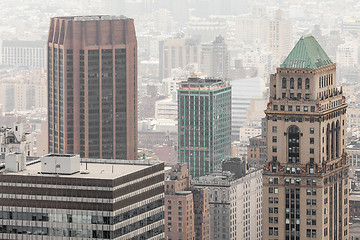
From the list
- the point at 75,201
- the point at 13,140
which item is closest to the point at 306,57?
the point at 13,140

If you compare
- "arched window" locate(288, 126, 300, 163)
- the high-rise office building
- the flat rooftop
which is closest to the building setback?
the flat rooftop

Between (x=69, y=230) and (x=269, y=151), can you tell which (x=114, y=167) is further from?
(x=269, y=151)

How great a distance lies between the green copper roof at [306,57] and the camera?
6481 inches

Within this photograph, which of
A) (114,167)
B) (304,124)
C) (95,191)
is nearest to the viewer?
(95,191)

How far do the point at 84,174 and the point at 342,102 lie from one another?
149 ft

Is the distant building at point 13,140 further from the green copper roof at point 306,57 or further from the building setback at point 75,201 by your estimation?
the green copper roof at point 306,57

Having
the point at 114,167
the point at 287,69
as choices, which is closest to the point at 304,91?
the point at 287,69

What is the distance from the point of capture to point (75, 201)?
13125 cm

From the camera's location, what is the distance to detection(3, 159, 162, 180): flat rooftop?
438ft

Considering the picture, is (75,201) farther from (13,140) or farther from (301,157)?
(301,157)

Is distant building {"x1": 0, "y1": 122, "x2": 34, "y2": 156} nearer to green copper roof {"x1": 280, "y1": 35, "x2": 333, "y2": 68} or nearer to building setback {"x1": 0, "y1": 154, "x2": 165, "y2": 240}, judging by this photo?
building setback {"x1": 0, "y1": 154, "x2": 165, "y2": 240}

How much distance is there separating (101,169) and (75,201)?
7.56m

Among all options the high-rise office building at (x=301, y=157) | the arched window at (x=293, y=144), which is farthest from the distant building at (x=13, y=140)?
the arched window at (x=293, y=144)

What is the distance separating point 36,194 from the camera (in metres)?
133
